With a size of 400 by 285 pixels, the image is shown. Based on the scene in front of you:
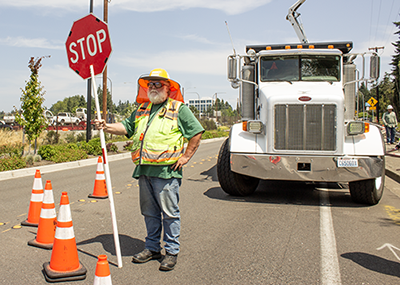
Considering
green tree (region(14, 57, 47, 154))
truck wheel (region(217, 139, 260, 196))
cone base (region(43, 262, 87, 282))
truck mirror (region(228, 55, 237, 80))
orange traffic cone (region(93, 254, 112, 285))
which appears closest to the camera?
orange traffic cone (region(93, 254, 112, 285))

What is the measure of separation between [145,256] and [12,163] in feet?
30.2

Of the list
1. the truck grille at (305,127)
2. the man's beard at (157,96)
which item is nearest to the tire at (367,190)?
the truck grille at (305,127)

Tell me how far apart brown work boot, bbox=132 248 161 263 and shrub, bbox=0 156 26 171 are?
881 centimetres

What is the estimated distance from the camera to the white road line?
3.82m

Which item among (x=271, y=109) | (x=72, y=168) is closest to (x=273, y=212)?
(x=271, y=109)

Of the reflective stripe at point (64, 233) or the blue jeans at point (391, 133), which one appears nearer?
the reflective stripe at point (64, 233)

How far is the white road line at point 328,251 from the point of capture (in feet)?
12.5

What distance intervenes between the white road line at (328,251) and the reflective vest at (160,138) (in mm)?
1890

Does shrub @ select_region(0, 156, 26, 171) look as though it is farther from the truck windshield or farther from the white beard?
the white beard

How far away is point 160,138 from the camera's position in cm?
407

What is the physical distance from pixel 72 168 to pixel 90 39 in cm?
953

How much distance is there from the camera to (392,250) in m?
4.68

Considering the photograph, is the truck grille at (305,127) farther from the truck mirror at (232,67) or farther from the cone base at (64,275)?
the cone base at (64,275)

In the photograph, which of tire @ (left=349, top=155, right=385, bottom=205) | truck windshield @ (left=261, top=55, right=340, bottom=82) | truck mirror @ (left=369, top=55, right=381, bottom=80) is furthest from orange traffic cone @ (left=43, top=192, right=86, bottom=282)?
truck mirror @ (left=369, top=55, right=381, bottom=80)
